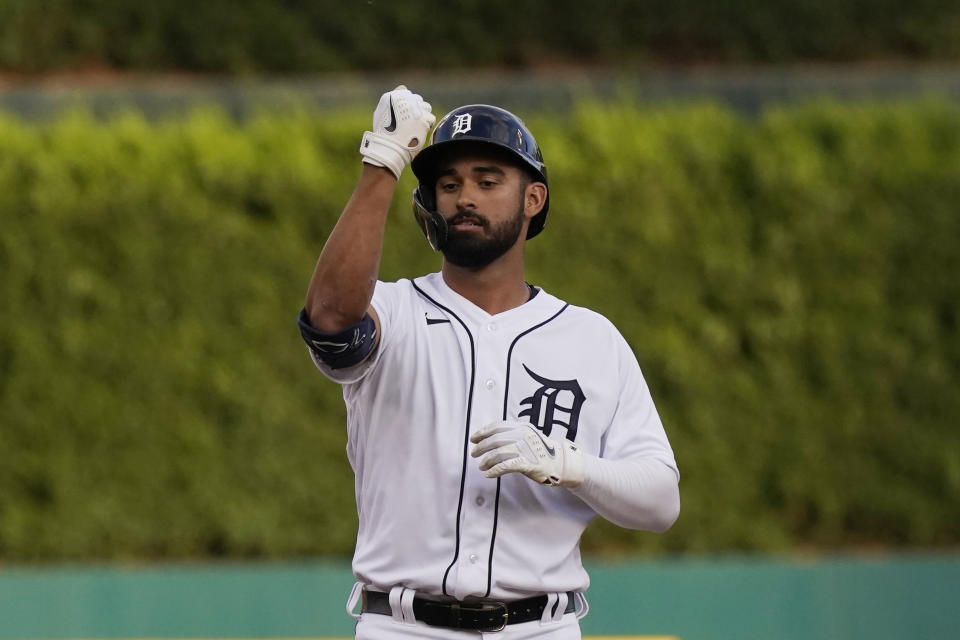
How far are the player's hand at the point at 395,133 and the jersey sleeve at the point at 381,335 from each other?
0.33 metres

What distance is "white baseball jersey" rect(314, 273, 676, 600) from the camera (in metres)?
3.05

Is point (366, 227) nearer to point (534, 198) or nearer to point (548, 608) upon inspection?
point (534, 198)

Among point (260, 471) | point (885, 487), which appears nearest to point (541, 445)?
point (260, 471)

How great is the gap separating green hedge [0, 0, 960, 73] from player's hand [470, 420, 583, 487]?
909 centimetres

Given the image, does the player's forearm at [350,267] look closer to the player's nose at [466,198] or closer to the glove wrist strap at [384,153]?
the glove wrist strap at [384,153]

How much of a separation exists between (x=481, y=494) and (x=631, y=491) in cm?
34

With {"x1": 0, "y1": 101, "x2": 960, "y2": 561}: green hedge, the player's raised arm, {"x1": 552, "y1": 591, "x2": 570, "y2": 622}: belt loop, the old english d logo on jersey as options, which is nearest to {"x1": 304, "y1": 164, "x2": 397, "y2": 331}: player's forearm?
the player's raised arm

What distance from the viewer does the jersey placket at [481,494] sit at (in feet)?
9.85

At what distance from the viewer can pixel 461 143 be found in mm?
3191

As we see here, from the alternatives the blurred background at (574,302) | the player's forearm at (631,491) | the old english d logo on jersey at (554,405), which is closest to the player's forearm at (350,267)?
the old english d logo on jersey at (554,405)

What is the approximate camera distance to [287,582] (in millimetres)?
7723

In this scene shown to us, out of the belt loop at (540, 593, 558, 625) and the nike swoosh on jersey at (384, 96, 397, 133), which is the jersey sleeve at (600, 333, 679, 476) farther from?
the nike swoosh on jersey at (384, 96, 397, 133)

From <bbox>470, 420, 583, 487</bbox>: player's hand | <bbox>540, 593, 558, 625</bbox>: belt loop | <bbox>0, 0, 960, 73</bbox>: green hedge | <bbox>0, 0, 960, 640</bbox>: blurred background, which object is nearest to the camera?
<bbox>470, 420, 583, 487</bbox>: player's hand

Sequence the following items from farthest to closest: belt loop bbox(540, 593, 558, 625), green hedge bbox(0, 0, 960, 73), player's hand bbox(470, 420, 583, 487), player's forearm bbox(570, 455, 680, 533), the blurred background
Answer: green hedge bbox(0, 0, 960, 73) < the blurred background < belt loop bbox(540, 593, 558, 625) < player's forearm bbox(570, 455, 680, 533) < player's hand bbox(470, 420, 583, 487)
